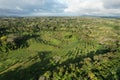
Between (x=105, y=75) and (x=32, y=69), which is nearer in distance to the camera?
→ (x=105, y=75)

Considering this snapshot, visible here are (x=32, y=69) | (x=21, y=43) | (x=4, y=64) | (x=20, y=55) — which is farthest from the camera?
(x=21, y=43)

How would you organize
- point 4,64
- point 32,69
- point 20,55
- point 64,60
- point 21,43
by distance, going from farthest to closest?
point 21,43 < point 20,55 < point 64,60 < point 4,64 < point 32,69

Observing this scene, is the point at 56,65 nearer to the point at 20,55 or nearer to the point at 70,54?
the point at 70,54

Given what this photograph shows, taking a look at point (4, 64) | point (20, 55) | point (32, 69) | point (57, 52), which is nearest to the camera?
point (32, 69)

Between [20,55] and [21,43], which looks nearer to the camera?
[20,55]

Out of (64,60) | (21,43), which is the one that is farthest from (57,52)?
(21,43)

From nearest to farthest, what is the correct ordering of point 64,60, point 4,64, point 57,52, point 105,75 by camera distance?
1. point 105,75
2. point 4,64
3. point 64,60
4. point 57,52

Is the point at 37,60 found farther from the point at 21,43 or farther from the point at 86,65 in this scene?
the point at 21,43

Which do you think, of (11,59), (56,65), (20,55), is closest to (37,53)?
(20,55)
